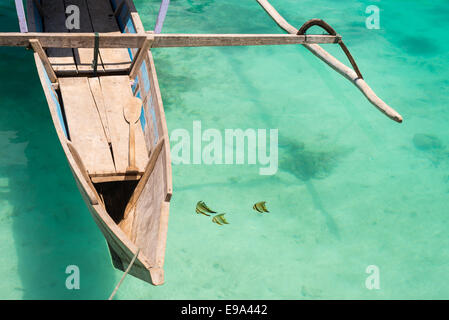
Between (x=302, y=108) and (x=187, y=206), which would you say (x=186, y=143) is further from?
(x=302, y=108)

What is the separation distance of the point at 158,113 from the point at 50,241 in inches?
63.9

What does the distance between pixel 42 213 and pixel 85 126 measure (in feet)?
3.59

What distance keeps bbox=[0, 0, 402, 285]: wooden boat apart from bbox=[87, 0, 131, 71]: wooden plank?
0.4 inches

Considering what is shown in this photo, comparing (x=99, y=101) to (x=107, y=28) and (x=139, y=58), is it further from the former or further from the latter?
(x=107, y=28)

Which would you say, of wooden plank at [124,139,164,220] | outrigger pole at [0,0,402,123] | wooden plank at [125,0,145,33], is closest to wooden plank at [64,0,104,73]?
outrigger pole at [0,0,402,123]

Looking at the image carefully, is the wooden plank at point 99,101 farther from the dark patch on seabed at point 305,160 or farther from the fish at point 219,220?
the dark patch on seabed at point 305,160

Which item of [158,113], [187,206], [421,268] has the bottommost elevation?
[421,268]

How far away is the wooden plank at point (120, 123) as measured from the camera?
4.03 metres

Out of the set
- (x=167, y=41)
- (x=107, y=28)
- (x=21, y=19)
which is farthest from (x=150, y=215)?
(x=107, y=28)

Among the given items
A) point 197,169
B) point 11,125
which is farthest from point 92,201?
point 11,125

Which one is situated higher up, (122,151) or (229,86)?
(122,151)

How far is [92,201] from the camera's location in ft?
10.5

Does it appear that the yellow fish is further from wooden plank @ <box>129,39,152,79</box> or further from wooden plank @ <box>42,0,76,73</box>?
wooden plank @ <box>42,0,76,73</box>

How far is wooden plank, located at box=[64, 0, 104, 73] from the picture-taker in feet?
15.8
